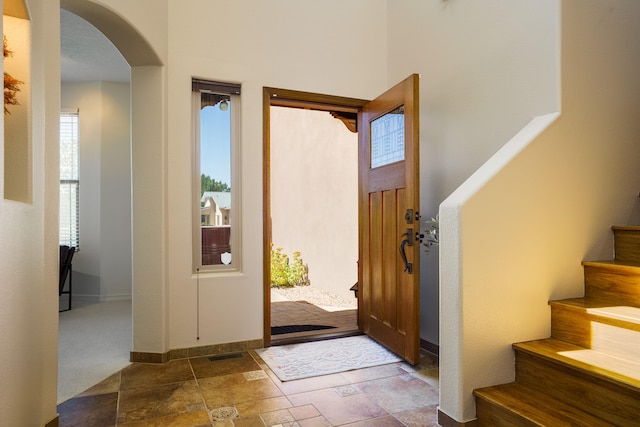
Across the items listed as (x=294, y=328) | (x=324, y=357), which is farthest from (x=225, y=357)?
(x=294, y=328)

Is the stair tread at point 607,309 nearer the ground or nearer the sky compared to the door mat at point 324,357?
nearer the sky

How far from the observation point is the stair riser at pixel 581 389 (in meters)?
1.63

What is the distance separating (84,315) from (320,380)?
347 cm

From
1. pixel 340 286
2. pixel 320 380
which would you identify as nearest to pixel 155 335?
pixel 320 380

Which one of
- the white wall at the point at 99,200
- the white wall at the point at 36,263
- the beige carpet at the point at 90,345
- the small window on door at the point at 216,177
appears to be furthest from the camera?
the white wall at the point at 99,200

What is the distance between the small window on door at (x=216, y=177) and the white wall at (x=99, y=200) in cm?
299

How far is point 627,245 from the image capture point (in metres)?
2.36

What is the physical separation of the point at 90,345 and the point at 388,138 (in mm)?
3125

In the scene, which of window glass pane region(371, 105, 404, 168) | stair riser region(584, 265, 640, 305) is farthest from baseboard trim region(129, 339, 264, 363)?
stair riser region(584, 265, 640, 305)

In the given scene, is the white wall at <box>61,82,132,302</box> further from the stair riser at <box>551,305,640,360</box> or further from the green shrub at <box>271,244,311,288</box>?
the stair riser at <box>551,305,640,360</box>

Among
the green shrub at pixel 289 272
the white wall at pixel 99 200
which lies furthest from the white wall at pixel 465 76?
the white wall at pixel 99 200

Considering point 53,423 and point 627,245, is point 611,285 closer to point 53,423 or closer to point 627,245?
point 627,245

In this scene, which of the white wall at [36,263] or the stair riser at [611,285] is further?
the stair riser at [611,285]

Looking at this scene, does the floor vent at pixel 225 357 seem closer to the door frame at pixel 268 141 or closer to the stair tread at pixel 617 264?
the door frame at pixel 268 141
